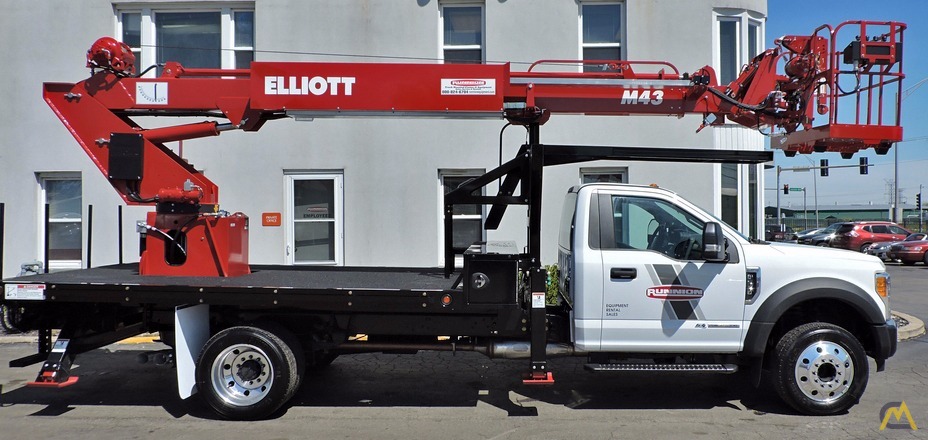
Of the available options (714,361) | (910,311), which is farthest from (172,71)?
(910,311)

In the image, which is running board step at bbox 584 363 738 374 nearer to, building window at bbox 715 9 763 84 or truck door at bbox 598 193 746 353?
truck door at bbox 598 193 746 353

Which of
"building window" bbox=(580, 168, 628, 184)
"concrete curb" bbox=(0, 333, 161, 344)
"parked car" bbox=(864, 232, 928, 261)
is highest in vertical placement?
"building window" bbox=(580, 168, 628, 184)

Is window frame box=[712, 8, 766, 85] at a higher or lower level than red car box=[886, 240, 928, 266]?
higher

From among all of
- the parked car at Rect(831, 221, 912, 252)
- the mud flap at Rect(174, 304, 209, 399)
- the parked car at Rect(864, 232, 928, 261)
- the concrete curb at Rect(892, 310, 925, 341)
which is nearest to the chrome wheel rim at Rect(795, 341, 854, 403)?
the concrete curb at Rect(892, 310, 925, 341)

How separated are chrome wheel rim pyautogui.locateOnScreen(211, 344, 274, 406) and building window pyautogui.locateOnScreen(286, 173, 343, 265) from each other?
5449mm

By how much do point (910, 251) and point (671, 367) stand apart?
70.9ft

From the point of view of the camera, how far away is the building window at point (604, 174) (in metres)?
10.9

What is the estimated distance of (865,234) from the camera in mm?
26109

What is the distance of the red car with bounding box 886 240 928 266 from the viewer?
22.0 m

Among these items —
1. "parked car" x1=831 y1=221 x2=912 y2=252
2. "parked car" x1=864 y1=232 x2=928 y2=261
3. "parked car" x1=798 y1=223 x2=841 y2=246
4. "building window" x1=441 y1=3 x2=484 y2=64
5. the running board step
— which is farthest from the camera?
"parked car" x1=798 y1=223 x2=841 y2=246

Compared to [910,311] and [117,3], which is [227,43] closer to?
[117,3]

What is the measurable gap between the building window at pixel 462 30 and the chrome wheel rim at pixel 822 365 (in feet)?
24.3

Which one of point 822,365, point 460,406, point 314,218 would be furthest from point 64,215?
point 822,365

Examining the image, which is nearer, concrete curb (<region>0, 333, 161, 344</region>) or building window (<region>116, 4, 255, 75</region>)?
concrete curb (<region>0, 333, 161, 344</region>)
